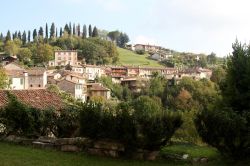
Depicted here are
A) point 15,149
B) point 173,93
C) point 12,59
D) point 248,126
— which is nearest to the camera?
point 248,126

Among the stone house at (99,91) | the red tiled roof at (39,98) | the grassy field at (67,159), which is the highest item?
the red tiled roof at (39,98)

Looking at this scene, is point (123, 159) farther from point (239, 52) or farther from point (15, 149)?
point (239, 52)

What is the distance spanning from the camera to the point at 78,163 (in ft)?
37.0

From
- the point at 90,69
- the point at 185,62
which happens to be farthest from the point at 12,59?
the point at 185,62

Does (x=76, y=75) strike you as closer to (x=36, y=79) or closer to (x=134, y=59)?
(x=36, y=79)

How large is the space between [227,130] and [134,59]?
165344 millimetres

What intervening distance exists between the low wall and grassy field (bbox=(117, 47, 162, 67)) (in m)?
153

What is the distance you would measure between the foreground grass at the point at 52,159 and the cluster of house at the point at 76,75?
5377 cm

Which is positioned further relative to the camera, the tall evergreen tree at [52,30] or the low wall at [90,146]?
the tall evergreen tree at [52,30]

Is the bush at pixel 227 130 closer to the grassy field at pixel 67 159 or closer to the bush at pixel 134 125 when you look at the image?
the grassy field at pixel 67 159

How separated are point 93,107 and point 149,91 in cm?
9619

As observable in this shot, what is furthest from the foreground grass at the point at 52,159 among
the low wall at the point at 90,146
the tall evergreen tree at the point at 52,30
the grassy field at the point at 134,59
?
the tall evergreen tree at the point at 52,30

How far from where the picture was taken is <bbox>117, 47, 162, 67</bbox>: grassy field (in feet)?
555

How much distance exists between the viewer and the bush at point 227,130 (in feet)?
36.3
